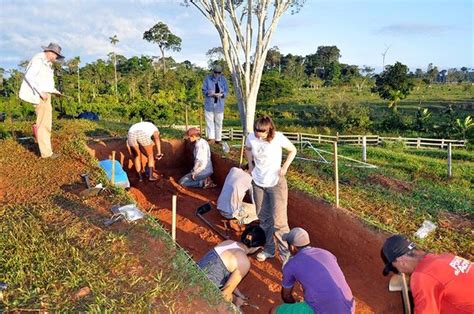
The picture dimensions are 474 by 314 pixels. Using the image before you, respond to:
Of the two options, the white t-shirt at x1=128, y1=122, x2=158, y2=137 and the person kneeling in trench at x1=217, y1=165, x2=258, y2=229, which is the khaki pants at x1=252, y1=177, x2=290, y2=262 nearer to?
the person kneeling in trench at x1=217, y1=165, x2=258, y2=229

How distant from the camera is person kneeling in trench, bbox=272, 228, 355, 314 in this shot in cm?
327

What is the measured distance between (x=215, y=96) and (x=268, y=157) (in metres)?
4.05

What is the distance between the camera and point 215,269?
3.80m

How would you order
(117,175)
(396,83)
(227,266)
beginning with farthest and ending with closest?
1. (396,83)
2. (117,175)
3. (227,266)

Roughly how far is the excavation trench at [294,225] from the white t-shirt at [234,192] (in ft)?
1.56

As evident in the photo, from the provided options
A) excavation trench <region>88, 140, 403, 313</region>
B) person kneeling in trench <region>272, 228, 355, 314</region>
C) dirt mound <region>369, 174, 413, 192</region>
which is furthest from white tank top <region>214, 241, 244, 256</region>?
dirt mound <region>369, 174, 413, 192</region>

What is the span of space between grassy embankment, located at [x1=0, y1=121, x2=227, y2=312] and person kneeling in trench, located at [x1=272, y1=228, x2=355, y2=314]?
64cm

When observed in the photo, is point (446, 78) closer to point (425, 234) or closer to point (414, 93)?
point (414, 93)

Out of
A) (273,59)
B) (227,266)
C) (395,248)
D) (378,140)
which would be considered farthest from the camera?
(273,59)

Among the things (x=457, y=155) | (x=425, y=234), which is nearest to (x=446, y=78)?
(x=457, y=155)

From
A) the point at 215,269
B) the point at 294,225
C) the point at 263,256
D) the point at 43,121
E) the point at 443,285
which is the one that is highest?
the point at 43,121

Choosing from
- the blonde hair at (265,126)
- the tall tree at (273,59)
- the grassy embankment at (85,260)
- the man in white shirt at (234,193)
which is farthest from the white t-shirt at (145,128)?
the tall tree at (273,59)

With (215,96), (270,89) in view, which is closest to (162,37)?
(270,89)

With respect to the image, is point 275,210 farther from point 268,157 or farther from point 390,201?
point 390,201
